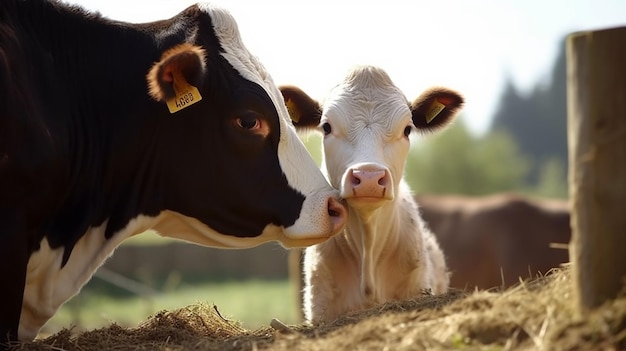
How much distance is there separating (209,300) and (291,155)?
1059 inches

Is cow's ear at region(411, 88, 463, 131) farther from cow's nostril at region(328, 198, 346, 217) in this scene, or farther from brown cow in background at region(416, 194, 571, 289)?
brown cow in background at region(416, 194, 571, 289)

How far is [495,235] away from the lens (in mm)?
20203

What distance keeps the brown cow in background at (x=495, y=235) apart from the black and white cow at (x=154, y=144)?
13597 millimetres

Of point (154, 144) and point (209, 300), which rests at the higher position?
point (154, 144)

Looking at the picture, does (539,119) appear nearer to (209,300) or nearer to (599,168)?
(209,300)

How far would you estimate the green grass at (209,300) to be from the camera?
91.1ft

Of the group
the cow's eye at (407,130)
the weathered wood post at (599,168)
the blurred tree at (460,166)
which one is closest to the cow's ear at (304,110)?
the cow's eye at (407,130)

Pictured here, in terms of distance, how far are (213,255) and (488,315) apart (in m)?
41.2

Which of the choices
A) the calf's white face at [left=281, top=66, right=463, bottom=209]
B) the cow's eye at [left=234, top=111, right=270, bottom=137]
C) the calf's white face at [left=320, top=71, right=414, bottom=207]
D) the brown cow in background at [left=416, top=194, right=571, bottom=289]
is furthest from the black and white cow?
the brown cow in background at [left=416, top=194, right=571, bottom=289]

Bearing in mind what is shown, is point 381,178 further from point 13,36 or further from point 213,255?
point 213,255

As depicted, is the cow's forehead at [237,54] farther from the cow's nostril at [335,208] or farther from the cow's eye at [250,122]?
the cow's nostril at [335,208]

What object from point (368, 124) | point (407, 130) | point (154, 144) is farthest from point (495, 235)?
point (154, 144)

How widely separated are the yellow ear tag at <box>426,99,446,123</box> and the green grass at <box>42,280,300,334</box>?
18462mm

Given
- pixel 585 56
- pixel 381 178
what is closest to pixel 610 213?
pixel 585 56
